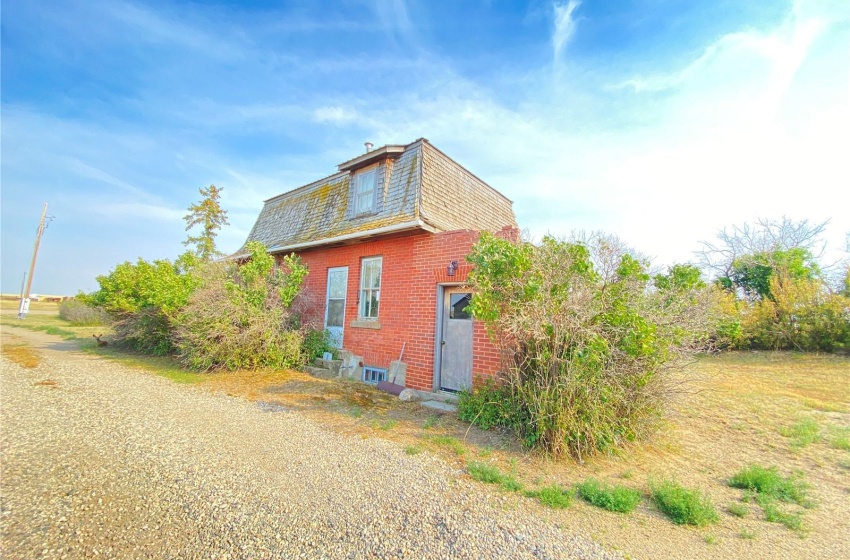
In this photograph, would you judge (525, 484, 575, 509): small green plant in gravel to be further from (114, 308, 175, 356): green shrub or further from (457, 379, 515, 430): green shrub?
(114, 308, 175, 356): green shrub

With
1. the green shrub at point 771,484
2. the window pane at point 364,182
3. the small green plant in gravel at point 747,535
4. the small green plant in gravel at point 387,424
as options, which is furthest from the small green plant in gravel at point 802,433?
the window pane at point 364,182

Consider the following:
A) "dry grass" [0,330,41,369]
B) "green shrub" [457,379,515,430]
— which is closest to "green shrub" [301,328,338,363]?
"green shrub" [457,379,515,430]

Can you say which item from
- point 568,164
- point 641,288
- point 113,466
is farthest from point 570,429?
point 568,164

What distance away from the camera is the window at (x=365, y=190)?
10555 millimetres

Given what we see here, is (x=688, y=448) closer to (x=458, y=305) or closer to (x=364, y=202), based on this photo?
(x=458, y=305)

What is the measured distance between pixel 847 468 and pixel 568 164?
7529 millimetres

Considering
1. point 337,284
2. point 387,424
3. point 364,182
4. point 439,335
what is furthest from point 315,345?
point 364,182

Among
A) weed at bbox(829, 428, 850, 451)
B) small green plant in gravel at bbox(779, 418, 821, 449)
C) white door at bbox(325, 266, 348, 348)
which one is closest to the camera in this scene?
weed at bbox(829, 428, 850, 451)

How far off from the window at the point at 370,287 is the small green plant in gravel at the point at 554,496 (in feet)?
21.2

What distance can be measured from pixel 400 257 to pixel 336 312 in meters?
3.00

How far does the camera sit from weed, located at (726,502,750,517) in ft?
11.0

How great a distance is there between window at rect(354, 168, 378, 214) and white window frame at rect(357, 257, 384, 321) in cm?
165

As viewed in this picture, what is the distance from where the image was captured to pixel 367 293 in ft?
32.2

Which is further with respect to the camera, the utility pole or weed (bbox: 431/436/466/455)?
the utility pole
